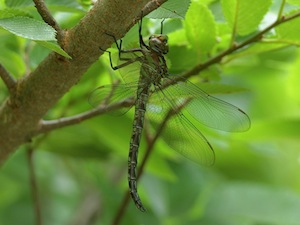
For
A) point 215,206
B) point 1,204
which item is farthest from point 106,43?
point 1,204

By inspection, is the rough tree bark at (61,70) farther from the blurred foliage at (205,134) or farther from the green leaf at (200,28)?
the green leaf at (200,28)

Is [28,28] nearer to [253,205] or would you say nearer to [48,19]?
[48,19]

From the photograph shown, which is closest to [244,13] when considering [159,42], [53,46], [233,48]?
[233,48]

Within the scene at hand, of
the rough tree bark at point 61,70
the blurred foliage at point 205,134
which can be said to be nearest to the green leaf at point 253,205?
the blurred foliage at point 205,134

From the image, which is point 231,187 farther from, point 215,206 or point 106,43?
point 106,43

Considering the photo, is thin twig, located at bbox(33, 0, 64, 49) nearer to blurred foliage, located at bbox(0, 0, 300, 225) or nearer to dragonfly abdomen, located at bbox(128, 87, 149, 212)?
blurred foliage, located at bbox(0, 0, 300, 225)

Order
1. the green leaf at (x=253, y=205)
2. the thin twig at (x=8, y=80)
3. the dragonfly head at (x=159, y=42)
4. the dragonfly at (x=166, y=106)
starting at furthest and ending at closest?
1. the green leaf at (x=253, y=205)
2. the dragonfly at (x=166, y=106)
3. the dragonfly head at (x=159, y=42)
4. the thin twig at (x=8, y=80)
